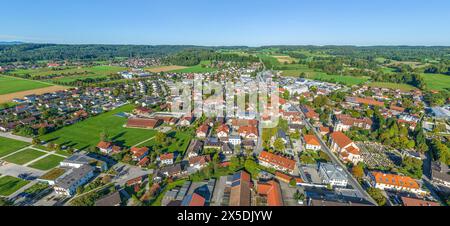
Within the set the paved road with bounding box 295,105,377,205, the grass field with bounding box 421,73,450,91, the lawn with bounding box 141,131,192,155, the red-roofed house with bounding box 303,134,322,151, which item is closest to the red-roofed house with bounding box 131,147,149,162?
the lawn with bounding box 141,131,192,155

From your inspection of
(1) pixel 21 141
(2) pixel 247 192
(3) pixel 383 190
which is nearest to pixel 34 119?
(1) pixel 21 141

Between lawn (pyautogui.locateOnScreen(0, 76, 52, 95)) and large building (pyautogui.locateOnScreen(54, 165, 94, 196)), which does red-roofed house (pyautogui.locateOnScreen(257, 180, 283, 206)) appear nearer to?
large building (pyautogui.locateOnScreen(54, 165, 94, 196))

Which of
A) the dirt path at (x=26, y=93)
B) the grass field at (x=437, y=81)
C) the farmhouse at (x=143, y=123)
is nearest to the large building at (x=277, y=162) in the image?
the farmhouse at (x=143, y=123)

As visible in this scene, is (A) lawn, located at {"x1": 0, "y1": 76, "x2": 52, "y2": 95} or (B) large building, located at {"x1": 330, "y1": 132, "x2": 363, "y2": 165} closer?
(B) large building, located at {"x1": 330, "y1": 132, "x2": 363, "y2": 165}

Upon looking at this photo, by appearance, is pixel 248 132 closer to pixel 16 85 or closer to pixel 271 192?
pixel 271 192

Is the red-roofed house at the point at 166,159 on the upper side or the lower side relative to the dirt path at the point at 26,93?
lower

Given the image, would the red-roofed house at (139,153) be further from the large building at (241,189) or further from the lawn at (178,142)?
the large building at (241,189)
